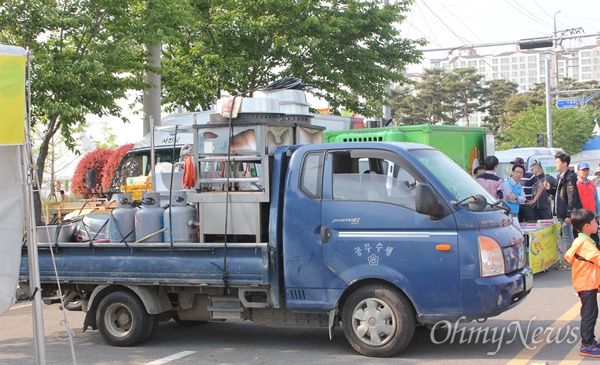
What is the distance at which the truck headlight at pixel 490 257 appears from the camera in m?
6.68

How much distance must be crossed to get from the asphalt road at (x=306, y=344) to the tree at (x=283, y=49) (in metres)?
12.4

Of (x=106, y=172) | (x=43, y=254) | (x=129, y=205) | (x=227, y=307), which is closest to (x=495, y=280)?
(x=227, y=307)

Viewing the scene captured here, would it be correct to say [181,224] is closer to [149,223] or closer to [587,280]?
[149,223]

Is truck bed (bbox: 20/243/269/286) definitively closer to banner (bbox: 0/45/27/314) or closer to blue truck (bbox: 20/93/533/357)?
blue truck (bbox: 20/93/533/357)

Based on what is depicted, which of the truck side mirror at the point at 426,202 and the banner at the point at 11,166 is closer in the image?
the banner at the point at 11,166

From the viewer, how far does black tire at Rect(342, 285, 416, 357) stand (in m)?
6.83

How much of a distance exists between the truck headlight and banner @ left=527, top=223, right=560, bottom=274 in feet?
15.3

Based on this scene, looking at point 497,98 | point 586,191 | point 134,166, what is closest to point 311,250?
point 586,191

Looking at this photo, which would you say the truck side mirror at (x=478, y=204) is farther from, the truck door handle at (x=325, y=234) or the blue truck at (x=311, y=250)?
the truck door handle at (x=325, y=234)

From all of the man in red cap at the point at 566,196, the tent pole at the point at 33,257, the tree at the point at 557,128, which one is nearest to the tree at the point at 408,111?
the tree at the point at 557,128

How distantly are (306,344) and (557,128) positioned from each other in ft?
185

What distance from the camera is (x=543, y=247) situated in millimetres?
11859

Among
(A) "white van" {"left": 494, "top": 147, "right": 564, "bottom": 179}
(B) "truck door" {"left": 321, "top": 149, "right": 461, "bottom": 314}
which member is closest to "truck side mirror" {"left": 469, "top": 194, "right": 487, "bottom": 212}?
(B) "truck door" {"left": 321, "top": 149, "right": 461, "bottom": 314}

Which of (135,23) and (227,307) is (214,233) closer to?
(227,307)
